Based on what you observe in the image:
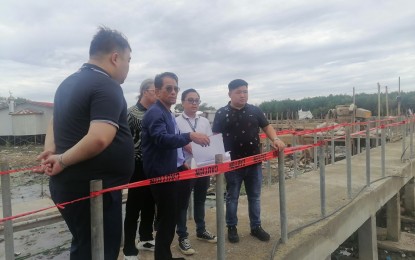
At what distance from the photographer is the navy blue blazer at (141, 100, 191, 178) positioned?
2.62 m

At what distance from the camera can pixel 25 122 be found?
97.0 feet

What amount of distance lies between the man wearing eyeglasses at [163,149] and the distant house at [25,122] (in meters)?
29.4

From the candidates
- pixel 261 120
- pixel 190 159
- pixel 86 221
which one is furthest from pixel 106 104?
pixel 261 120

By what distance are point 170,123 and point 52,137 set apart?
100 cm

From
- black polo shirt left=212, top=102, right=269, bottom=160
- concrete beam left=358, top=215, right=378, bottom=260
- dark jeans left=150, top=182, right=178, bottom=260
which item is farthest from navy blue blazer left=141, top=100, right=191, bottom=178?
concrete beam left=358, top=215, right=378, bottom=260

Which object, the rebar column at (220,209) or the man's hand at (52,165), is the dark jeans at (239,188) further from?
the man's hand at (52,165)

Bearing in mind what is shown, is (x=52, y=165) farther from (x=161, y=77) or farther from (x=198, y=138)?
(x=161, y=77)

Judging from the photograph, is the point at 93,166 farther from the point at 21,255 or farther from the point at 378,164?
the point at 378,164

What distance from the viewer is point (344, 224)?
14.9ft

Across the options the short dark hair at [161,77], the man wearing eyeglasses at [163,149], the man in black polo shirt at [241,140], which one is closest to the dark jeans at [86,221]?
the man wearing eyeglasses at [163,149]

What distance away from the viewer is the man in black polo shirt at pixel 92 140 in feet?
5.62

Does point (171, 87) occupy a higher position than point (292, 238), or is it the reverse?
point (171, 87)

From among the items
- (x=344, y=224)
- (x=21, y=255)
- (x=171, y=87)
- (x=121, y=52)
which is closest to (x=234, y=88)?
(x=171, y=87)

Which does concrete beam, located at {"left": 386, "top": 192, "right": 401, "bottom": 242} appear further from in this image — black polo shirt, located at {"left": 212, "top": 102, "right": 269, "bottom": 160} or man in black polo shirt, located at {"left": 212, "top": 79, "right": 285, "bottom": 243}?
black polo shirt, located at {"left": 212, "top": 102, "right": 269, "bottom": 160}
